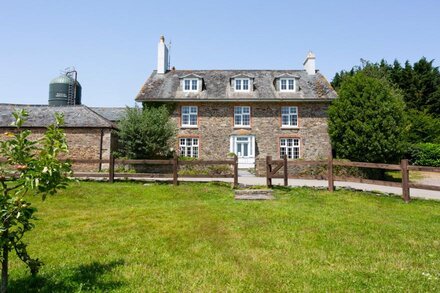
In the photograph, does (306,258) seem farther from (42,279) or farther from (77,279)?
(42,279)

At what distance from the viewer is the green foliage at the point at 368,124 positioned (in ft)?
71.5

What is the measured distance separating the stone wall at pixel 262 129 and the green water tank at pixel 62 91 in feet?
58.5

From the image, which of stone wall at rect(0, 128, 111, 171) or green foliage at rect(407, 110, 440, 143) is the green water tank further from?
green foliage at rect(407, 110, 440, 143)

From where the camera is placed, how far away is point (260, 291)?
4.01 metres

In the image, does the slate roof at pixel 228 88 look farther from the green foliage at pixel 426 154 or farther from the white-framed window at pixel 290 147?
the green foliage at pixel 426 154

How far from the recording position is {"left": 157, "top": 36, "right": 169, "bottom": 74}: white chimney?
3041 cm

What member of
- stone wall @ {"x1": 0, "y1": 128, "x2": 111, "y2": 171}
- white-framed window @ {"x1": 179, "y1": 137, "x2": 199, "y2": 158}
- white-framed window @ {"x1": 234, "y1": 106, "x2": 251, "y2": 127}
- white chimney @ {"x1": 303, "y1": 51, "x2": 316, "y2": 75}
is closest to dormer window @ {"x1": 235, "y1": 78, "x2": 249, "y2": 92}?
white-framed window @ {"x1": 234, "y1": 106, "x2": 251, "y2": 127}

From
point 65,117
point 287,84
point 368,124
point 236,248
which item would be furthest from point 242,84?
point 236,248

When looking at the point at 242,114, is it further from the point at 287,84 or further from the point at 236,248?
the point at 236,248

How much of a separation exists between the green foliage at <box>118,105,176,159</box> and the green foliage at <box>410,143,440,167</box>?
893 inches

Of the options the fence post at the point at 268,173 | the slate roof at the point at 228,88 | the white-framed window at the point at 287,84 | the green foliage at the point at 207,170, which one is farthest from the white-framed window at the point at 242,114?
the fence post at the point at 268,173

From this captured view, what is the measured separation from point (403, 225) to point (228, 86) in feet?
75.1

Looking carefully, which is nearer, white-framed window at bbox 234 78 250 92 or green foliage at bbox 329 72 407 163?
green foliage at bbox 329 72 407 163

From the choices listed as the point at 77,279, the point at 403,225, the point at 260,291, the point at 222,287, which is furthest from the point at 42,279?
the point at 403,225
